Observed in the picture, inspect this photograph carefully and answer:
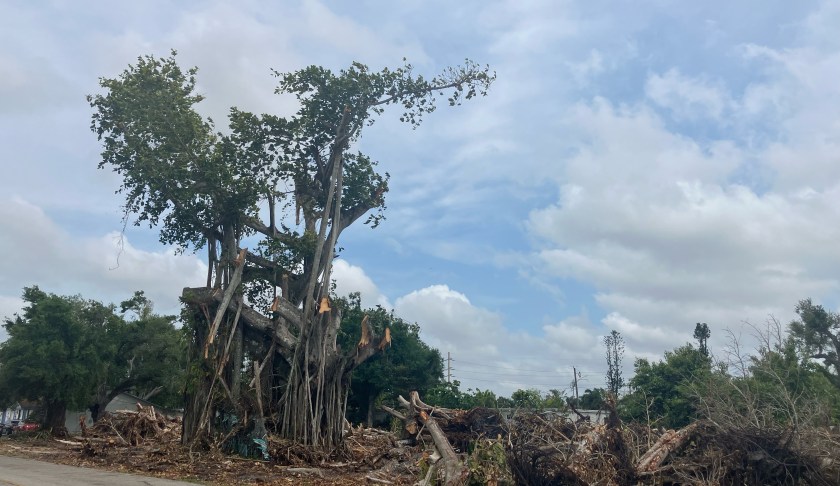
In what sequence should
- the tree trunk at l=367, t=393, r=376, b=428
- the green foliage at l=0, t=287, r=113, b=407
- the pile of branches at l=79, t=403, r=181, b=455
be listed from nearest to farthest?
the pile of branches at l=79, t=403, r=181, b=455, the green foliage at l=0, t=287, r=113, b=407, the tree trunk at l=367, t=393, r=376, b=428

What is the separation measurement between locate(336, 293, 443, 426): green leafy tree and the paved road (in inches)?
732

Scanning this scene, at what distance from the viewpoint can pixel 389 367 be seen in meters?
35.8

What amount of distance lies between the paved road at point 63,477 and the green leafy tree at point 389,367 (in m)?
18.6

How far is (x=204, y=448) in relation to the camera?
64.0 ft

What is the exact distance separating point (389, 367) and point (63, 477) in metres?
21.7

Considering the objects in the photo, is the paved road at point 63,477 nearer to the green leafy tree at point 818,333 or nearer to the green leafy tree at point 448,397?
the green leafy tree at point 448,397

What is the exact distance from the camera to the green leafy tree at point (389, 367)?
3559 centimetres

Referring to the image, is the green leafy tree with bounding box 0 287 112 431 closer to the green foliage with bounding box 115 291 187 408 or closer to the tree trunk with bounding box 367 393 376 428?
the green foliage with bounding box 115 291 187 408

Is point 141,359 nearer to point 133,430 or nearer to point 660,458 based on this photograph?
point 133,430

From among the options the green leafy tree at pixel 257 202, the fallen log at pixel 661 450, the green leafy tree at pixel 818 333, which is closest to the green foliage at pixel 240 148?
the green leafy tree at pixel 257 202

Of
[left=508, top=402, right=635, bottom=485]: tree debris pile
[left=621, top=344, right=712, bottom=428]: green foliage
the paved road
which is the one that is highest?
[left=621, top=344, right=712, bottom=428]: green foliage

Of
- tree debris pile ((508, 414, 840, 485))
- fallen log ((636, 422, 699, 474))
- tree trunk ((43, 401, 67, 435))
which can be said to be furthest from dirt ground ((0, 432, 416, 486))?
tree trunk ((43, 401, 67, 435))

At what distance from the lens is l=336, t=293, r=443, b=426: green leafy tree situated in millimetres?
35594

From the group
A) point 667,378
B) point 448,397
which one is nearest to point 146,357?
point 448,397
